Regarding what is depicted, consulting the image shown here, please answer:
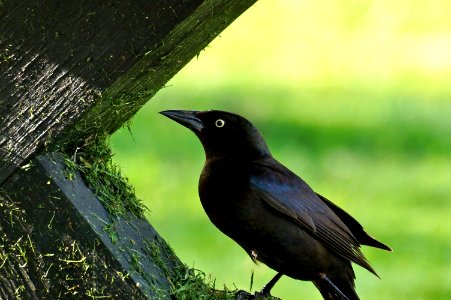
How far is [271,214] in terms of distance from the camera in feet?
13.4

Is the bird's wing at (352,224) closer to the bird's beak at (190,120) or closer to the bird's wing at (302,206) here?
the bird's wing at (302,206)

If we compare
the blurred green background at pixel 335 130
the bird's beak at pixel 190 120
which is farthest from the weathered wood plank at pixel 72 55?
the blurred green background at pixel 335 130

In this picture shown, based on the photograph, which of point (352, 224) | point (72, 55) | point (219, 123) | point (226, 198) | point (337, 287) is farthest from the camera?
point (219, 123)

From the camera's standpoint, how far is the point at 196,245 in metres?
6.86

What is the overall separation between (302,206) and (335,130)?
15.2 feet

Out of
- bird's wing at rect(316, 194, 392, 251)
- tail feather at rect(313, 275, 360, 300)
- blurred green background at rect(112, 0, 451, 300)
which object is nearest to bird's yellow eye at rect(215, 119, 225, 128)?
bird's wing at rect(316, 194, 392, 251)

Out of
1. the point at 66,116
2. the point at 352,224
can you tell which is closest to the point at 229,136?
the point at 352,224

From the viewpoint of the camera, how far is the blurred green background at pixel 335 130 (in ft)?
22.7

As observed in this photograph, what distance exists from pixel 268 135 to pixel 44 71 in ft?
20.4

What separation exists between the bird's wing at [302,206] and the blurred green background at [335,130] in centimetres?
219

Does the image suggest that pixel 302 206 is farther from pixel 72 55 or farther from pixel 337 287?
pixel 72 55

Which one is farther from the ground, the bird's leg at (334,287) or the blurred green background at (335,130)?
the blurred green background at (335,130)

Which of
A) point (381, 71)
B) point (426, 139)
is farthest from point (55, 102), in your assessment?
point (381, 71)

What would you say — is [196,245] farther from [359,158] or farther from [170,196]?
[359,158]
